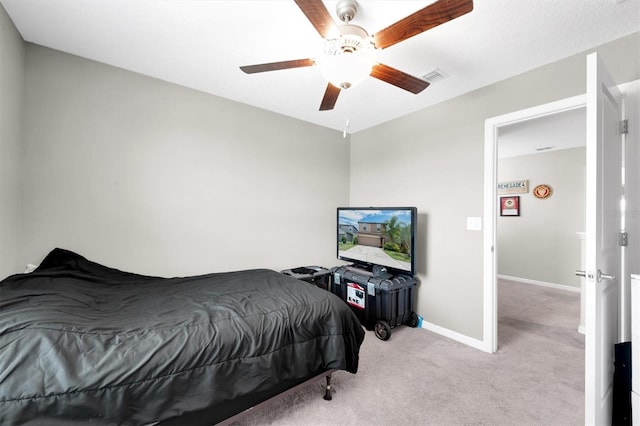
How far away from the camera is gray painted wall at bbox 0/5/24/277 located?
171 centimetres

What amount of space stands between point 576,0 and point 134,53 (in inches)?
126

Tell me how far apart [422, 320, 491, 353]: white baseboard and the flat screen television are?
2.40 ft

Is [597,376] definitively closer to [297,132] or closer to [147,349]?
[147,349]

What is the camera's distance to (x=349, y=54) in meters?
1.49

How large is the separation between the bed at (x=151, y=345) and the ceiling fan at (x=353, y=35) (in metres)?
1.52

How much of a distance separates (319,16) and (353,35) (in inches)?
8.5

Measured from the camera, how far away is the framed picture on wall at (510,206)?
5562mm

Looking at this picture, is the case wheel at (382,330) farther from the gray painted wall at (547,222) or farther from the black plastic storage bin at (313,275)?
the gray painted wall at (547,222)

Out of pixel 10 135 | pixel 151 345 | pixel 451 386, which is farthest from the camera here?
pixel 451 386

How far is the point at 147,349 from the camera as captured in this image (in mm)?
1214

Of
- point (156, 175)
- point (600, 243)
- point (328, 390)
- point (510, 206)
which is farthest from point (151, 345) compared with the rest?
point (510, 206)

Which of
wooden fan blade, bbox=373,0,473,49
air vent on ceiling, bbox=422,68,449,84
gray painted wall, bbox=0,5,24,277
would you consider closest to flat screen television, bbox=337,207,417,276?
air vent on ceiling, bbox=422,68,449,84

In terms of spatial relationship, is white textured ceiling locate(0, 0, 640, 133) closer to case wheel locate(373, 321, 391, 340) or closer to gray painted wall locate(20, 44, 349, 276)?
gray painted wall locate(20, 44, 349, 276)

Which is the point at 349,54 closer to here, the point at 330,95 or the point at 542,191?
the point at 330,95
